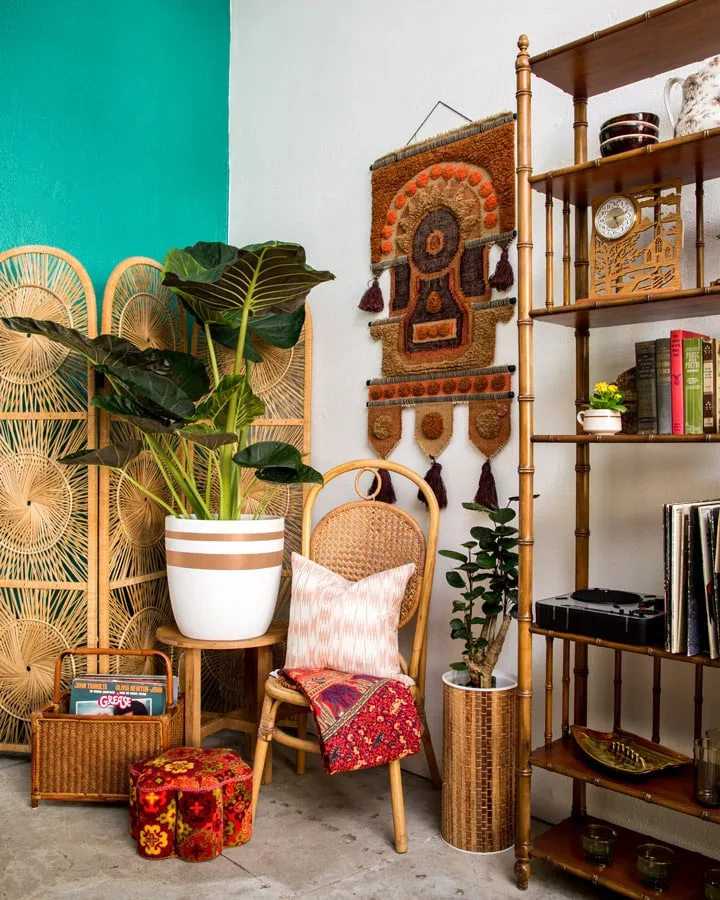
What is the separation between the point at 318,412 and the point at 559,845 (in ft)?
5.57

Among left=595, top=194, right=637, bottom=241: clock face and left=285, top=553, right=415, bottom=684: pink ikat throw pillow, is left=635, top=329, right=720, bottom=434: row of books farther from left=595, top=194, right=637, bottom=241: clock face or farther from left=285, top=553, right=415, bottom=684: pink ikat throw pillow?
left=285, top=553, right=415, bottom=684: pink ikat throw pillow

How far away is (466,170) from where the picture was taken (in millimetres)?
2604

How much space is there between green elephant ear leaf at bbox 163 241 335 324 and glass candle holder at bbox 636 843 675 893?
1793 millimetres

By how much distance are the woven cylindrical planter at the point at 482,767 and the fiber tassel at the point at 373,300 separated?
1326 mm

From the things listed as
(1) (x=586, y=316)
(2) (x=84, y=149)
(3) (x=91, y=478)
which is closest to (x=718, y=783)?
(1) (x=586, y=316)

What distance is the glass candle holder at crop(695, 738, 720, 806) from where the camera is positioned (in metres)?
1.69

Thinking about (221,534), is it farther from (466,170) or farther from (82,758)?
(466,170)

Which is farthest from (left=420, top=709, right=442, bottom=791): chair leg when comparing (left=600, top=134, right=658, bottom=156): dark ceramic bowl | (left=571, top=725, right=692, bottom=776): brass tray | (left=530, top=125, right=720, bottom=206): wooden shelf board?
(left=600, top=134, right=658, bottom=156): dark ceramic bowl

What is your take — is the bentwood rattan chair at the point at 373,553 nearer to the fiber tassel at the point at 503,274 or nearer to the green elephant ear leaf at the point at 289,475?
the green elephant ear leaf at the point at 289,475

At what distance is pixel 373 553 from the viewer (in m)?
2.62

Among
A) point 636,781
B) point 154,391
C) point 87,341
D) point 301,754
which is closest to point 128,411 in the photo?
point 154,391

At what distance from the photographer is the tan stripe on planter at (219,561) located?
96.6 inches

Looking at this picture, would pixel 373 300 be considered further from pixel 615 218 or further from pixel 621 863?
pixel 621 863

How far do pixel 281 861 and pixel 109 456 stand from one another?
4.04 feet
